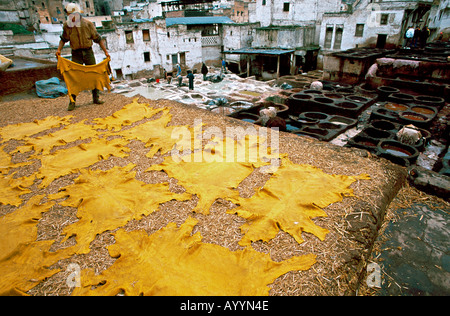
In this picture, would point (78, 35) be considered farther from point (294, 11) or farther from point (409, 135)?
point (294, 11)

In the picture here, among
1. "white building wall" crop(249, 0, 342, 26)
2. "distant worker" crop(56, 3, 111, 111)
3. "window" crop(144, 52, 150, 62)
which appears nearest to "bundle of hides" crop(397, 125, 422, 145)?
"distant worker" crop(56, 3, 111, 111)

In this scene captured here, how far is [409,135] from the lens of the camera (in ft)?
27.0

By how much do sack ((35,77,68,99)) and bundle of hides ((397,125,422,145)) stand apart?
466 inches

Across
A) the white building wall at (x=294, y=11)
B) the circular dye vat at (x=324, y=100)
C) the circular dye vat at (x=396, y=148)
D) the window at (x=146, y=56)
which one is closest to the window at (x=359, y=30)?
the white building wall at (x=294, y=11)

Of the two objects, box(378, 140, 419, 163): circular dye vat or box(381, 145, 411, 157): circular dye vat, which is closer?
box(378, 140, 419, 163): circular dye vat

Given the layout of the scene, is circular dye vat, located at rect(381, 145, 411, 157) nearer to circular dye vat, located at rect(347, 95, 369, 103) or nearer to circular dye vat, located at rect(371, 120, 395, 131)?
circular dye vat, located at rect(371, 120, 395, 131)

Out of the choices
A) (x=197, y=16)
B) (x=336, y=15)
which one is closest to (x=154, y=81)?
(x=197, y=16)

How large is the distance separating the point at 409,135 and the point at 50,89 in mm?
12352

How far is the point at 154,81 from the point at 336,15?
1825cm

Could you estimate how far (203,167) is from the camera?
4.70 metres

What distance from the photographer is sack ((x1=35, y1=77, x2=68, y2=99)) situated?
8859 millimetres

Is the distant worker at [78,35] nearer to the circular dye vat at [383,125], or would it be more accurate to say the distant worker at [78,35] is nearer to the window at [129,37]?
the circular dye vat at [383,125]

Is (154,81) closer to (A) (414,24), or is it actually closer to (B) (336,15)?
(B) (336,15)

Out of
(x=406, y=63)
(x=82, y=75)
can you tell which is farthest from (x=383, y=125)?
(x=82, y=75)
